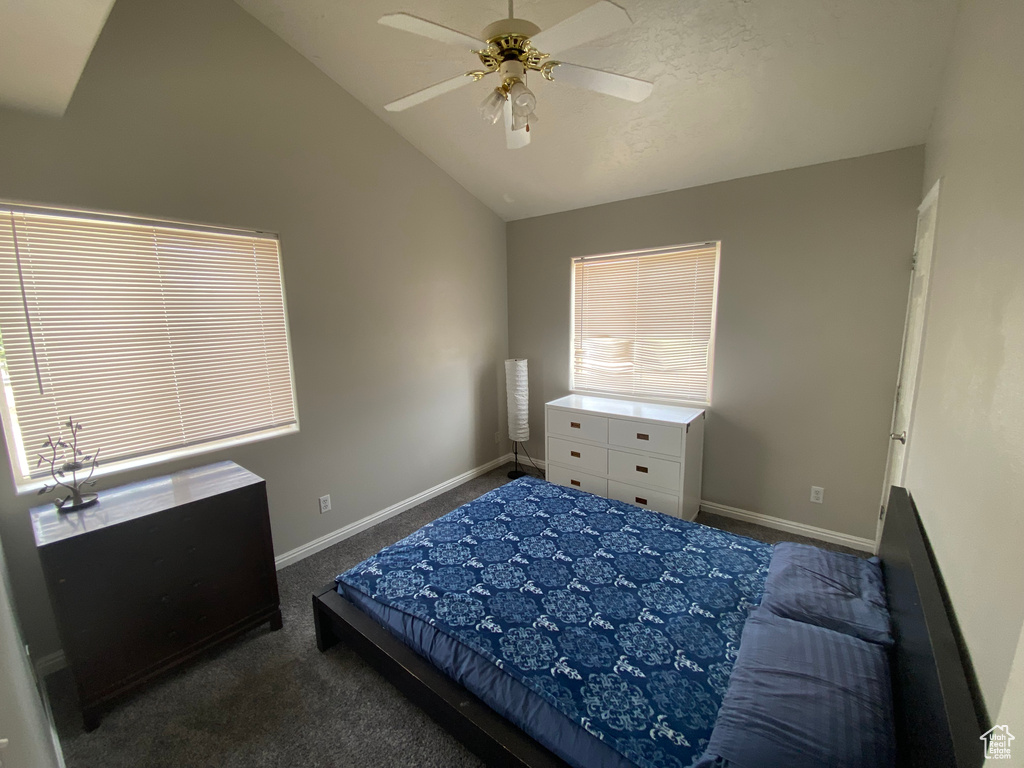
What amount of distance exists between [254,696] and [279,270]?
2130 mm

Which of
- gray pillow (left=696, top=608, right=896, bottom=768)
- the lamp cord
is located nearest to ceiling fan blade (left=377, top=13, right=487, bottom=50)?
gray pillow (left=696, top=608, right=896, bottom=768)

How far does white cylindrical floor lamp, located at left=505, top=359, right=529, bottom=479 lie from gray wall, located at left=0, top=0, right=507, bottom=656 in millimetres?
308

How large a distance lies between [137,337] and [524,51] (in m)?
2.16

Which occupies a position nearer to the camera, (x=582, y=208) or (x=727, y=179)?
(x=727, y=179)

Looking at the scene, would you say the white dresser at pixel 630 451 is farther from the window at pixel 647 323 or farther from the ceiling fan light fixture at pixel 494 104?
the ceiling fan light fixture at pixel 494 104

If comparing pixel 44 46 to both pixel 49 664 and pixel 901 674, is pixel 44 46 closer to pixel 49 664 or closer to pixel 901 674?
pixel 49 664

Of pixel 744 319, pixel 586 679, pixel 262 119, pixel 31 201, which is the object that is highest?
pixel 262 119

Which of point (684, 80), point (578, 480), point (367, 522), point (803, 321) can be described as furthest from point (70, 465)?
point (803, 321)

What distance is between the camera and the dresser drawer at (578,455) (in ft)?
10.1

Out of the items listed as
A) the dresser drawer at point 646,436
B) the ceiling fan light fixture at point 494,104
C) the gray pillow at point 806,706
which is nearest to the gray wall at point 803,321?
the dresser drawer at point 646,436

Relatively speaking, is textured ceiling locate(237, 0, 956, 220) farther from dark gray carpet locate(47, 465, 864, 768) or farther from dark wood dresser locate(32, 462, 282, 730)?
dark gray carpet locate(47, 465, 864, 768)

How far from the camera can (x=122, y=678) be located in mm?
1584

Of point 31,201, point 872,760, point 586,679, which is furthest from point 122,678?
point 872,760

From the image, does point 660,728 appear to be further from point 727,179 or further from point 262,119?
point 262,119
